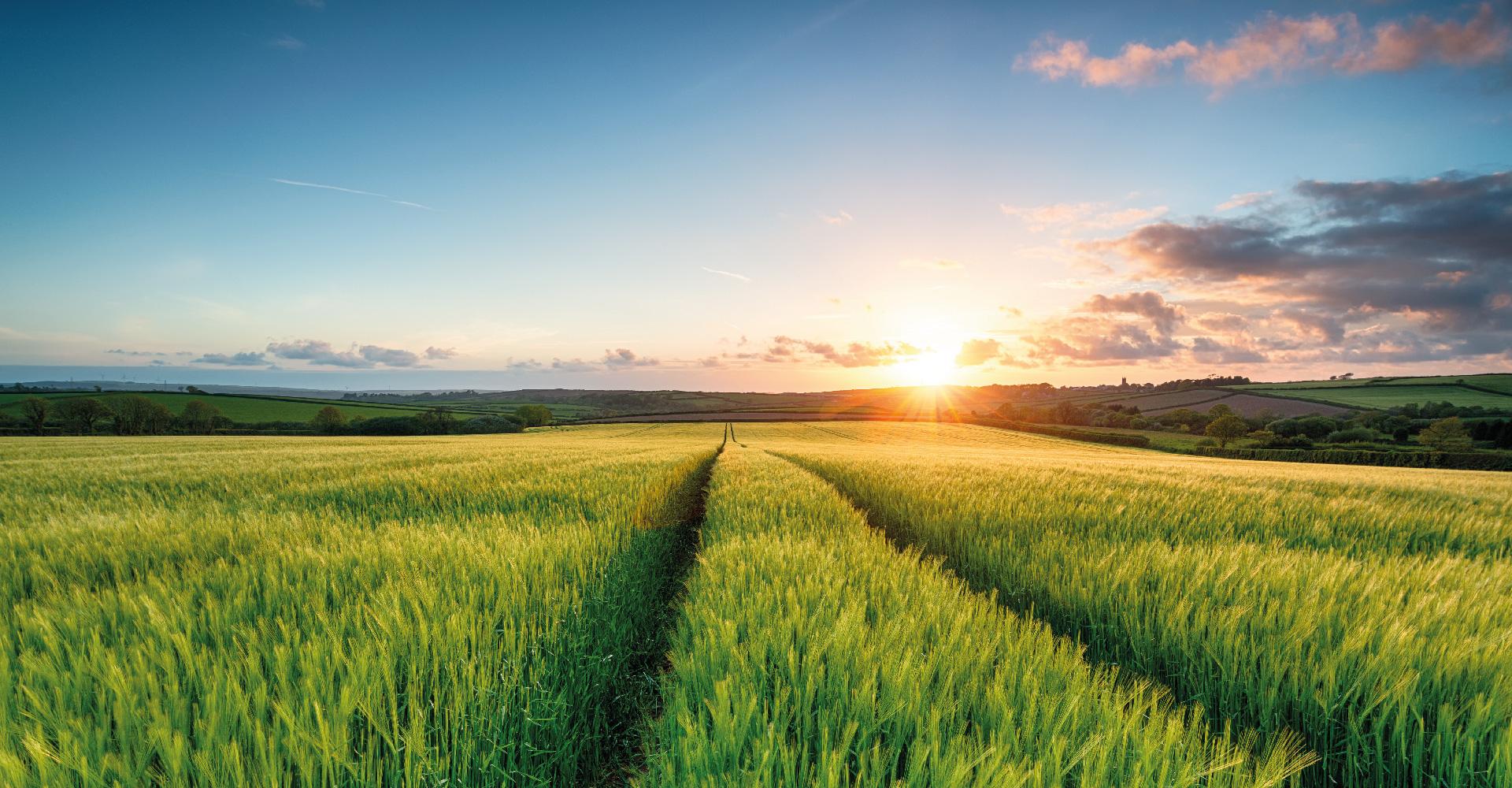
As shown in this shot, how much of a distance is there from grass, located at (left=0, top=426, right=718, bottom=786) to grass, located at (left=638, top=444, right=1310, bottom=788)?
0.67m

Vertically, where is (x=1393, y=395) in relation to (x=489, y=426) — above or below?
above

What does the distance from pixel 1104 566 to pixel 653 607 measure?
3.40m

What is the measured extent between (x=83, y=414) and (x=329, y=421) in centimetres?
2385

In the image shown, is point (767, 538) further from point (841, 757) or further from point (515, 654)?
point (841, 757)

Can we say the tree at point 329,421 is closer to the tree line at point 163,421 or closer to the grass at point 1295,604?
the tree line at point 163,421

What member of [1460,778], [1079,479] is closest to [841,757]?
[1460,778]

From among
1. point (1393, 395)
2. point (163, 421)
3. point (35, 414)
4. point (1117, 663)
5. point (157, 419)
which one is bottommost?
point (163, 421)

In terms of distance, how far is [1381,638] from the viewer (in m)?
2.30

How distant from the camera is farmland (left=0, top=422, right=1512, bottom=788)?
1494 mm

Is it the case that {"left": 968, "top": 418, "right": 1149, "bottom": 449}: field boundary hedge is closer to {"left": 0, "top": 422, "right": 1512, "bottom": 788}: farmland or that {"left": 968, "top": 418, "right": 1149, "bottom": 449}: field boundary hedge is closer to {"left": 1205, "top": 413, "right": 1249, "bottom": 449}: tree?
{"left": 1205, "top": 413, "right": 1249, "bottom": 449}: tree

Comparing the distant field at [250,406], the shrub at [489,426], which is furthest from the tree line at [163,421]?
the distant field at [250,406]

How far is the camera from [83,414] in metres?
62.8

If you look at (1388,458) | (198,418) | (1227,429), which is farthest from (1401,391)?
(198,418)

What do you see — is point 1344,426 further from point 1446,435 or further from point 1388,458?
point 1388,458
